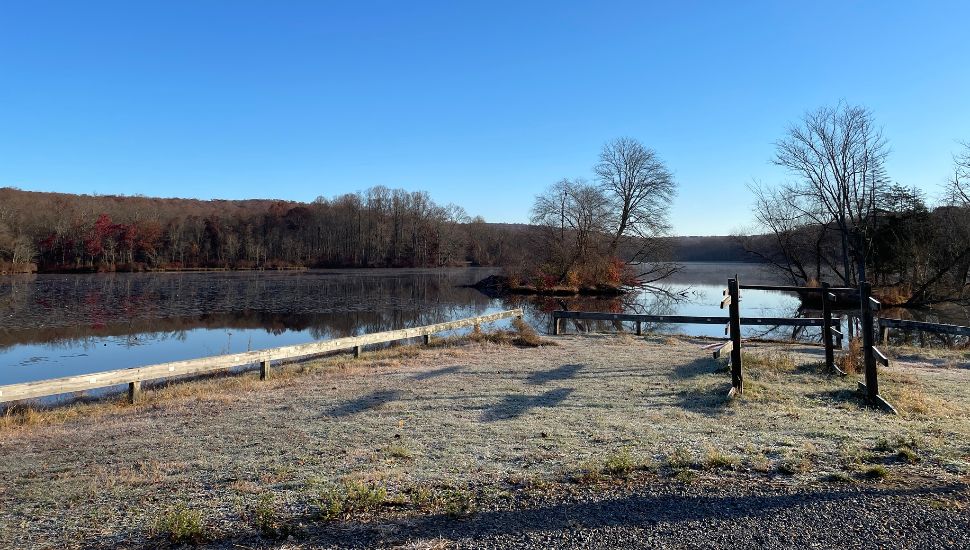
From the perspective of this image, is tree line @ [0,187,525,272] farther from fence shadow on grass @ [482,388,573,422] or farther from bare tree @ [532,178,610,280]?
fence shadow on grass @ [482,388,573,422]

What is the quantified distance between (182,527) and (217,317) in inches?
924

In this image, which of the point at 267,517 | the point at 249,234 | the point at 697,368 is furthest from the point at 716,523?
the point at 249,234

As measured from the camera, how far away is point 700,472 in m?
5.13

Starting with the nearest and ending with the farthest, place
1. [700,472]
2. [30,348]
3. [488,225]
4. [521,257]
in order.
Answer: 1. [700,472]
2. [30,348]
3. [521,257]
4. [488,225]

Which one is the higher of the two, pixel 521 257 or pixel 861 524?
pixel 521 257

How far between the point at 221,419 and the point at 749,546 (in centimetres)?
707

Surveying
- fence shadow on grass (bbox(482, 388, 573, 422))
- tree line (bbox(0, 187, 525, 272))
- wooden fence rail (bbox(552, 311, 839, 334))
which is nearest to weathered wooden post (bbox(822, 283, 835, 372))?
wooden fence rail (bbox(552, 311, 839, 334))

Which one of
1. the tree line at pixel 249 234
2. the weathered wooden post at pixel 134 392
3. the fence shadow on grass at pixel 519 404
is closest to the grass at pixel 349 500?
the fence shadow on grass at pixel 519 404

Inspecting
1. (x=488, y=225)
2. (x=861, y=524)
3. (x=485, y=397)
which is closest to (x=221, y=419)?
(x=485, y=397)

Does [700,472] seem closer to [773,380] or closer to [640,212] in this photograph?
[773,380]

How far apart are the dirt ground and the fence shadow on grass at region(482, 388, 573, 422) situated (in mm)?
47

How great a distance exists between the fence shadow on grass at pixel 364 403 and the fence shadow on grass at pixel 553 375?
2569mm

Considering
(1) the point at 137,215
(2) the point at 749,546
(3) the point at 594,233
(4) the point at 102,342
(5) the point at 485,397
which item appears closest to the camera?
(2) the point at 749,546

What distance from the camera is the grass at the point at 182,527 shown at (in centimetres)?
395
